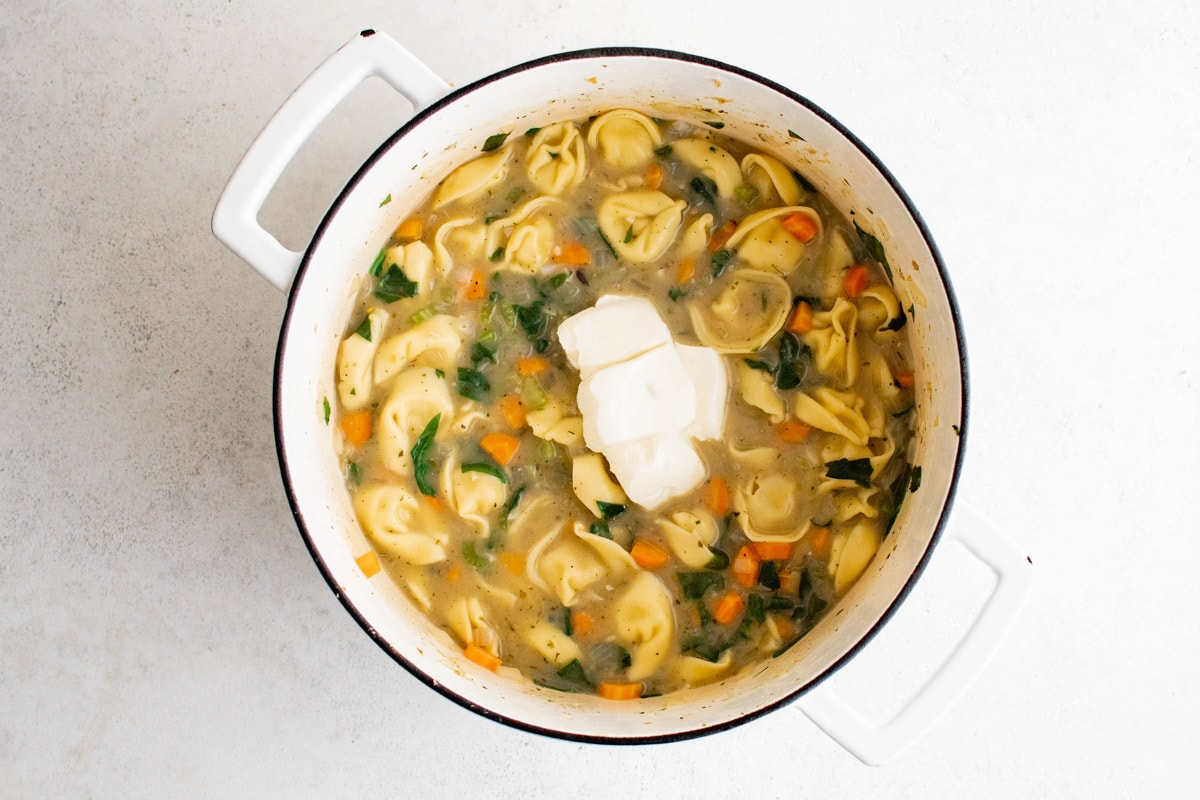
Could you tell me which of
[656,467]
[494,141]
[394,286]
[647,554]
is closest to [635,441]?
[656,467]

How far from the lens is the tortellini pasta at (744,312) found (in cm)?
289

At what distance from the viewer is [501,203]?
294cm

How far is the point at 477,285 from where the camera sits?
2873 millimetres

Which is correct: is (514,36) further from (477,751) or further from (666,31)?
(477,751)

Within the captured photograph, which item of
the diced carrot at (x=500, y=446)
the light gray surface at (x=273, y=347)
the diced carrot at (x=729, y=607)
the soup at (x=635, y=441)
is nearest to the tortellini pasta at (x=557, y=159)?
the soup at (x=635, y=441)

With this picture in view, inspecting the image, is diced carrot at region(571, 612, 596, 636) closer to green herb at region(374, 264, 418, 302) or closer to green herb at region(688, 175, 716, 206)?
green herb at region(374, 264, 418, 302)

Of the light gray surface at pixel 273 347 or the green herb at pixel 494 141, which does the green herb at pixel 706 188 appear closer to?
the light gray surface at pixel 273 347

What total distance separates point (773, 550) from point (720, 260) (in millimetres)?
858

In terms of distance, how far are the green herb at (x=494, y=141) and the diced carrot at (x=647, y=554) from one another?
1.24 metres

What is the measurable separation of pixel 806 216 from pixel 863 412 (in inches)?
23.5

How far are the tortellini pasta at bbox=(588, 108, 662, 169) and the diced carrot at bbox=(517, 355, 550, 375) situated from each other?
0.62 m

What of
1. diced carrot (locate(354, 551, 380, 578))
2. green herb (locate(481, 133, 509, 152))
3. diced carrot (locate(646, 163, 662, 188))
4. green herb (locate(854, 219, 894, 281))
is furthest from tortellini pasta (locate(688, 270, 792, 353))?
diced carrot (locate(354, 551, 380, 578))

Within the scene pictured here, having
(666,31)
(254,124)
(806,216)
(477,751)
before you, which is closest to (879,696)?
(477,751)

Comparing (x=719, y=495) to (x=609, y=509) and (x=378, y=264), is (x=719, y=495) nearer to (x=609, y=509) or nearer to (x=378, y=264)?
(x=609, y=509)
